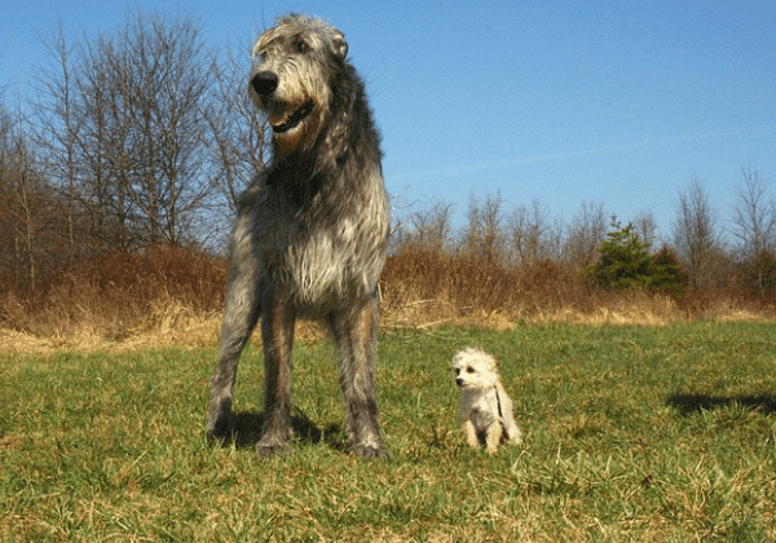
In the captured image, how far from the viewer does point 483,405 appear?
4.35m

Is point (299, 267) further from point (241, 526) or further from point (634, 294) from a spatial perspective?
point (634, 294)

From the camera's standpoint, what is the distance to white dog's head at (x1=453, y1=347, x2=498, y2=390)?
174 inches

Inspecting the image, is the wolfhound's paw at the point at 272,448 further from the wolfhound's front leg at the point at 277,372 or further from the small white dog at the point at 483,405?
the small white dog at the point at 483,405

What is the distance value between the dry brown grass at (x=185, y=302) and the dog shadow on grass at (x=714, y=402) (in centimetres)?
696

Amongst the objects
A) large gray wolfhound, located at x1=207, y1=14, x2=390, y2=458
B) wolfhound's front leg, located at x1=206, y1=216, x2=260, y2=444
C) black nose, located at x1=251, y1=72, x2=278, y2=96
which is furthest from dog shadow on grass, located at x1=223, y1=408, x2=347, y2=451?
black nose, located at x1=251, y1=72, x2=278, y2=96

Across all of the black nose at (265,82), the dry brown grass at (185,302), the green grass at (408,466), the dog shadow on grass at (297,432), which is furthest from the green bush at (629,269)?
the black nose at (265,82)

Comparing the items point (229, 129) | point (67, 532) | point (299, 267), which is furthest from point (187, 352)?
point (229, 129)

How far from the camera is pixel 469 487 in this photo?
3.20 m

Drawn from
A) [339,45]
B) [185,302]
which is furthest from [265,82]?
[185,302]

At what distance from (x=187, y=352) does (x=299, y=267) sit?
6995 mm

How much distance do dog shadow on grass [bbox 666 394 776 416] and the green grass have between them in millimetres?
25

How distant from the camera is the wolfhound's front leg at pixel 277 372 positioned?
3936 mm

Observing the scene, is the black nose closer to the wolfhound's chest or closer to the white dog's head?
the wolfhound's chest

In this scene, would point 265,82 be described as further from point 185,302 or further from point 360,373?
point 185,302
